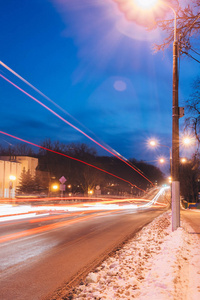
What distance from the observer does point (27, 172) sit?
58.5 m

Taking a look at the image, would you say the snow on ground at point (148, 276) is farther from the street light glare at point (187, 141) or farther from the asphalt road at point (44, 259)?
the street light glare at point (187, 141)

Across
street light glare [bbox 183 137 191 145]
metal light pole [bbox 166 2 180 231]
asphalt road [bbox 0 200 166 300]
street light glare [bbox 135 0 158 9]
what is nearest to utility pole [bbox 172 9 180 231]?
metal light pole [bbox 166 2 180 231]

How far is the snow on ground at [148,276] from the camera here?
16.2ft

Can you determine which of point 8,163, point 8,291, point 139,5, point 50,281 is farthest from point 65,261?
point 8,163

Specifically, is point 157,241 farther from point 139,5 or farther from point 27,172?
point 27,172

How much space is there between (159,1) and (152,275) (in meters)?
9.40

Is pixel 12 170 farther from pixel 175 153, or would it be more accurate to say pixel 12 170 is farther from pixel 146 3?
pixel 146 3

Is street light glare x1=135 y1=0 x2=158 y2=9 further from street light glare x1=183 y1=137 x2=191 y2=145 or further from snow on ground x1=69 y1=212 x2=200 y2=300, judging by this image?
street light glare x1=183 y1=137 x2=191 y2=145

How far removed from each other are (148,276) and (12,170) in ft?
174

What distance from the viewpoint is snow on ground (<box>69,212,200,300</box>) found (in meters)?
4.94

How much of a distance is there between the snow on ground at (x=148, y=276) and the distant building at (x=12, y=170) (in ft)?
126

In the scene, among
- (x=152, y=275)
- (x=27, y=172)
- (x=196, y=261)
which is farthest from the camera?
(x=27, y=172)

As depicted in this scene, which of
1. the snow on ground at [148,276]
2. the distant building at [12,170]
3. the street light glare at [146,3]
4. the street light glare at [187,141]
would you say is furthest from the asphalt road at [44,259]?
the distant building at [12,170]

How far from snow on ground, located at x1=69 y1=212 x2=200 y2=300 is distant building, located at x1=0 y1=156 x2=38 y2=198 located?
3832 cm
